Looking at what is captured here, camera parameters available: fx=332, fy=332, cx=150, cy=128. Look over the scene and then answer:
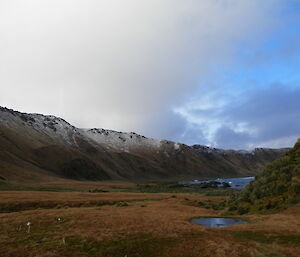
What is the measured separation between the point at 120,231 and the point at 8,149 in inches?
5608

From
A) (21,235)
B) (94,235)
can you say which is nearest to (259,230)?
(94,235)

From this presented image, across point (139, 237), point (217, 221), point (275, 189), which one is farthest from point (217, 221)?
point (139, 237)

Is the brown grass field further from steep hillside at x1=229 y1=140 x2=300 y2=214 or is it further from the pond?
steep hillside at x1=229 y1=140 x2=300 y2=214

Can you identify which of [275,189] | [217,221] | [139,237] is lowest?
[139,237]

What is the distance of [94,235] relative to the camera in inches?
1011

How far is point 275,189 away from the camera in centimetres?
4234

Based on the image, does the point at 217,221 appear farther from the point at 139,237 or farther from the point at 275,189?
the point at 139,237

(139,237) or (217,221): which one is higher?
(217,221)

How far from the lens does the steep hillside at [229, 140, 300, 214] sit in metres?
39.8

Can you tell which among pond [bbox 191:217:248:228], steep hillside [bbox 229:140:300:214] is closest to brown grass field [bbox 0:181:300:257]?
pond [bbox 191:217:248:228]

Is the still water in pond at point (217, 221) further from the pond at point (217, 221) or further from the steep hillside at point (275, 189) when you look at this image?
the steep hillside at point (275, 189)

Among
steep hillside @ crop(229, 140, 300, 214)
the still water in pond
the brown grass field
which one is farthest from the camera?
steep hillside @ crop(229, 140, 300, 214)

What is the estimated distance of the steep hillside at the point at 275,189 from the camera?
3978 cm

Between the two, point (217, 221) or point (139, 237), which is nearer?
point (139, 237)
